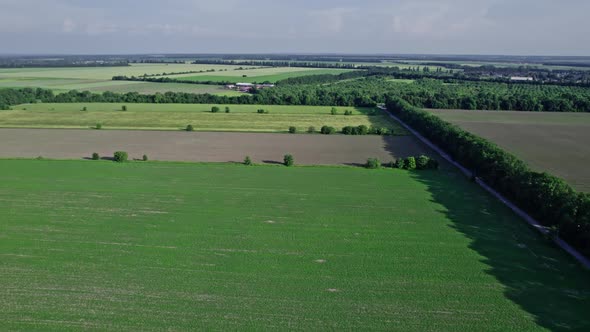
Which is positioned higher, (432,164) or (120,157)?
(432,164)

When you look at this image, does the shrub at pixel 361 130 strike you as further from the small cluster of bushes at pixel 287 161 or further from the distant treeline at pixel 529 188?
the small cluster of bushes at pixel 287 161

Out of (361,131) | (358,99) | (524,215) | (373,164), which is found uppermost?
(358,99)

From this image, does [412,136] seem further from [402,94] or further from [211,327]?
[211,327]

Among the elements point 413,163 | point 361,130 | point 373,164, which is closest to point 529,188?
point 413,163

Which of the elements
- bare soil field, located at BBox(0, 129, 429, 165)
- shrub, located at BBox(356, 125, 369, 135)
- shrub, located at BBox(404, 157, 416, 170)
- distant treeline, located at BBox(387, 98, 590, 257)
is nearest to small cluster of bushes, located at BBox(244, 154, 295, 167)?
bare soil field, located at BBox(0, 129, 429, 165)

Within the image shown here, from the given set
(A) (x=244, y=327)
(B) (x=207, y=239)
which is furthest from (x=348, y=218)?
(A) (x=244, y=327)

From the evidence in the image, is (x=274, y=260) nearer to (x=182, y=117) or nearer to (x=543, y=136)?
(x=543, y=136)
